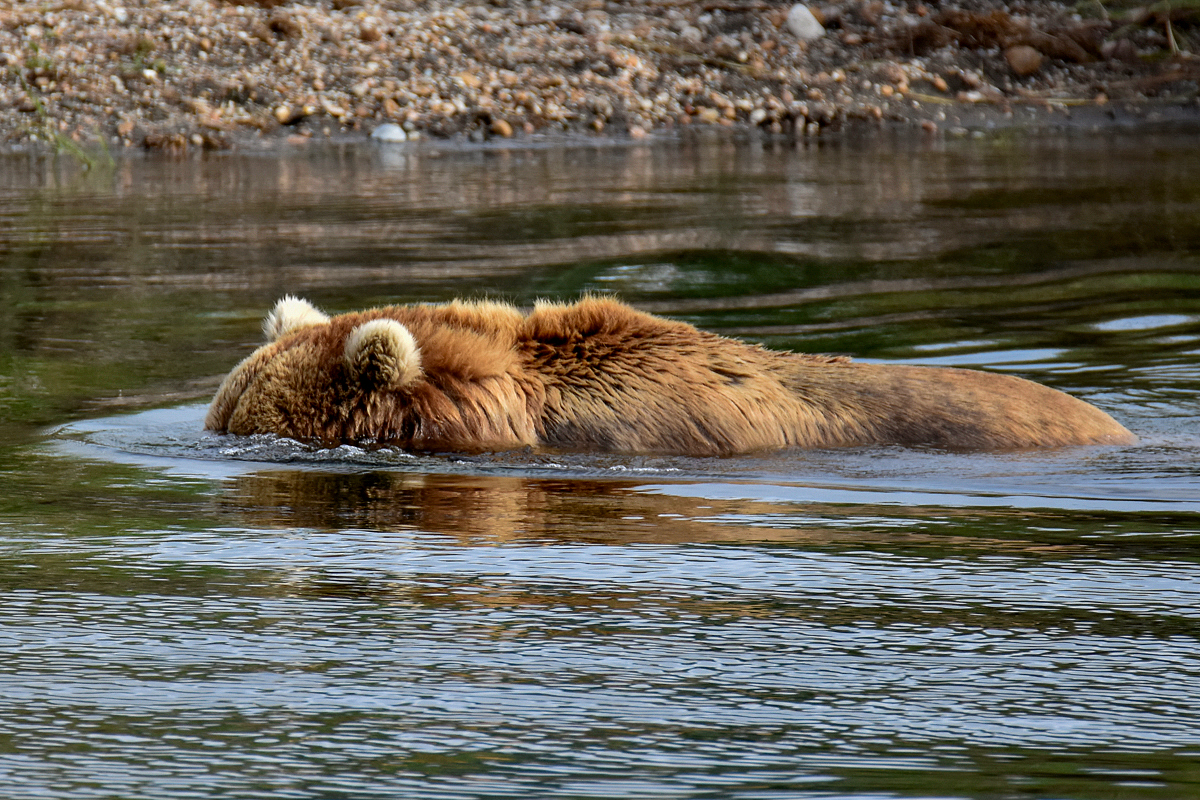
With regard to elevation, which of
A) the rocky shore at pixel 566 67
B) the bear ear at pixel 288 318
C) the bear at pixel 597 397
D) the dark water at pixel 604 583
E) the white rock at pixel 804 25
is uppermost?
the white rock at pixel 804 25

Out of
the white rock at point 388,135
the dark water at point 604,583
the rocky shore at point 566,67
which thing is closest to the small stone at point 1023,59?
the rocky shore at point 566,67

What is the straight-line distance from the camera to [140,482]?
560 centimetres

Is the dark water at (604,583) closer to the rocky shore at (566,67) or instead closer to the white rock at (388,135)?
the rocky shore at (566,67)

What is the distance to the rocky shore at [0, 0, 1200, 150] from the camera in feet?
66.7

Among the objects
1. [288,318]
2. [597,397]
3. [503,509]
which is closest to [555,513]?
[503,509]

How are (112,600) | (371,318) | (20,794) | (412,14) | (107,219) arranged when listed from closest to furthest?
(20,794), (112,600), (371,318), (107,219), (412,14)

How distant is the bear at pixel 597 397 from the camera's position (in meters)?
5.93

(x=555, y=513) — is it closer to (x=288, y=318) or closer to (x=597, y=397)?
(x=597, y=397)

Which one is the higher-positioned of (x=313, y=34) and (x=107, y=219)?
(x=313, y=34)

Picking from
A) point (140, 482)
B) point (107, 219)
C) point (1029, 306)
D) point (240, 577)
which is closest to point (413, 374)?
point (140, 482)

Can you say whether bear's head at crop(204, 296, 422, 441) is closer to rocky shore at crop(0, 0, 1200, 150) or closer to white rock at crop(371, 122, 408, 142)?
rocky shore at crop(0, 0, 1200, 150)

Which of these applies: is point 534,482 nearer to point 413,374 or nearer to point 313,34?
point 413,374

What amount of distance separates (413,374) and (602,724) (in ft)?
10.2

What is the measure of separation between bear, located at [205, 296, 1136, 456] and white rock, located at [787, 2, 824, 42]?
58.0 ft
